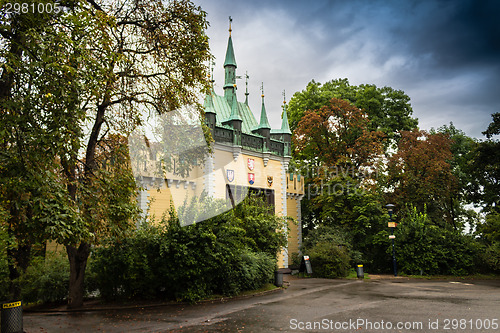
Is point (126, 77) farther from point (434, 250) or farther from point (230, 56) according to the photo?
point (434, 250)

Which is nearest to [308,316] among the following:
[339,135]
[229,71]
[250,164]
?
[250,164]

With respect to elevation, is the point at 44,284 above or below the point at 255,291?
above

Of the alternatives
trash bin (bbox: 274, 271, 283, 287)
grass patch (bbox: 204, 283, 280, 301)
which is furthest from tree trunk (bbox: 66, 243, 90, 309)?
trash bin (bbox: 274, 271, 283, 287)

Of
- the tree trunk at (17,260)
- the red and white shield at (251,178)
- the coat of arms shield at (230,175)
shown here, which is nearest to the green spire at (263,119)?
the red and white shield at (251,178)

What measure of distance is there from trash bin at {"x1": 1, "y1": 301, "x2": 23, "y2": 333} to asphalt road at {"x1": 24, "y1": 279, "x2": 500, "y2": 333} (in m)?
1.13

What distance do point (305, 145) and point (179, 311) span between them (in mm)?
21472

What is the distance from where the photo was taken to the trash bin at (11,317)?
8945 millimetres

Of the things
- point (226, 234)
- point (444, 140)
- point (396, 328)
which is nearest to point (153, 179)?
point (226, 234)

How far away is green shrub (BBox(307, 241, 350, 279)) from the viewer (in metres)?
23.5

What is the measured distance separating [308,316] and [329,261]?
13.5m

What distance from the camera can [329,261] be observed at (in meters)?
23.7

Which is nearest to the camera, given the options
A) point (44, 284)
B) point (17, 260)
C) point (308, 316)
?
point (308, 316)

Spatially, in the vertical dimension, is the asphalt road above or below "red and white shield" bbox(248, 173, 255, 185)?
below

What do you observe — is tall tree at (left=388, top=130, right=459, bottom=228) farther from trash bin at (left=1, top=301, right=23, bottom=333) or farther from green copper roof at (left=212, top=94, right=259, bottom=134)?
trash bin at (left=1, top=301, right=23, bottom=333)
